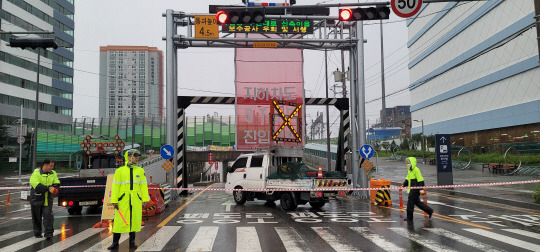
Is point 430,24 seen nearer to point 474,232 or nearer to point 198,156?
point 198,156

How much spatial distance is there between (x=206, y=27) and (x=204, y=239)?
11.9 m

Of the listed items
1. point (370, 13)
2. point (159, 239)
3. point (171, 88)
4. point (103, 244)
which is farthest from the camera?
point (171, 88)

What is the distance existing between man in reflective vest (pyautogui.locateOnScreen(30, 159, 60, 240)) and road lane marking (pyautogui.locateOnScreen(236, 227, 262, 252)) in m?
4.22

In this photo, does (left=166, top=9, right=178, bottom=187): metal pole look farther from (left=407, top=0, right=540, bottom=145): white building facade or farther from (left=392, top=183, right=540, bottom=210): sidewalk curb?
(left=407, top=0, right=540, bottom=145): white building facade

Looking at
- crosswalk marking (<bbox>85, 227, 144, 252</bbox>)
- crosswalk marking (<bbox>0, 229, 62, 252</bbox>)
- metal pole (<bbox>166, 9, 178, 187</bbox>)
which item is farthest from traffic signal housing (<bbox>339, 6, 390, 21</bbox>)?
crosswalk marking (<bbox>0, 229, 62, 252</bbox>)

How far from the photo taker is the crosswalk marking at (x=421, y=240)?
745cm

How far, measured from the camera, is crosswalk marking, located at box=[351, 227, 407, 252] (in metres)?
7.50

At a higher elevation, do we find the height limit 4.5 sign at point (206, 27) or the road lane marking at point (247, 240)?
the height limit 4.5 sign at point (206, 27)

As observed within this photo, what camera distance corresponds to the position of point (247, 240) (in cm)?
837

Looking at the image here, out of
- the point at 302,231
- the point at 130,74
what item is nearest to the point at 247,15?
the point at 302,231

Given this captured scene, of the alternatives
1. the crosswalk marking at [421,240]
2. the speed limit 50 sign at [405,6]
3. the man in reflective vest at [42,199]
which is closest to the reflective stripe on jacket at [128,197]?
the man in reflective vest at [42,199]

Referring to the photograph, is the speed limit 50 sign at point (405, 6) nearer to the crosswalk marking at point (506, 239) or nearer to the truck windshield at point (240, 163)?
the crosswalk marking at point (506, 239)

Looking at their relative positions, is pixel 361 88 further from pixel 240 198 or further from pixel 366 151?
pixel 240 198

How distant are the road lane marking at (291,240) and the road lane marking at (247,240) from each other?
0.53 m
